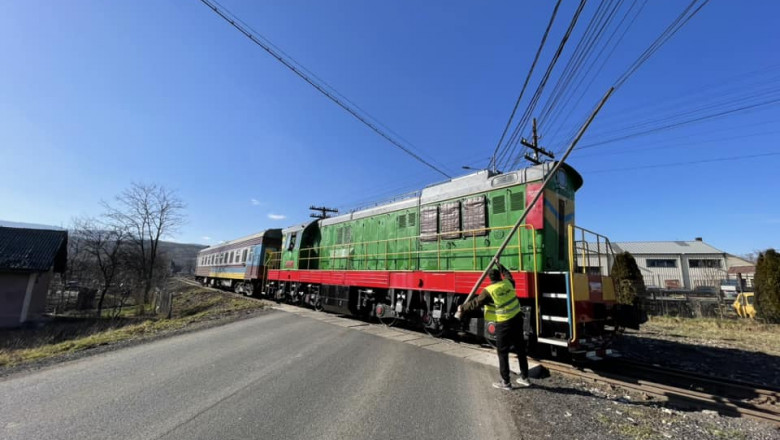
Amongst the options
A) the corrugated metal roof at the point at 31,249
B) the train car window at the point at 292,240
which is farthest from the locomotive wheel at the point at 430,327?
the corrugated metal roof at the point at 31,249

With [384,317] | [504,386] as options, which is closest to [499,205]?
[504,386]

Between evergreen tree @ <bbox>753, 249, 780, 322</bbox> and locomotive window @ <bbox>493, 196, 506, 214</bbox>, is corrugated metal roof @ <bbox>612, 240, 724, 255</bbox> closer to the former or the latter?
evergreen tree @ <bbox>753, 249, 780, 322</bbox>

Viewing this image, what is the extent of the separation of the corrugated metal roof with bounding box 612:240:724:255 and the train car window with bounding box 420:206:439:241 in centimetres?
3856

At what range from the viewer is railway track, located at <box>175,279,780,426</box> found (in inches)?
188

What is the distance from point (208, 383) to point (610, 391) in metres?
6.10

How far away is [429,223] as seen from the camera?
9.52 meters

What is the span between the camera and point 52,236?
71.0 feet

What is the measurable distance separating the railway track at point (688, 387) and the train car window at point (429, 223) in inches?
156

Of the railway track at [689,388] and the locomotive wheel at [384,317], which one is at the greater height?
the locomotive wheel at [384,317]

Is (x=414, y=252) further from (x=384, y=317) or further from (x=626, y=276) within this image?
(x=626, y=276)

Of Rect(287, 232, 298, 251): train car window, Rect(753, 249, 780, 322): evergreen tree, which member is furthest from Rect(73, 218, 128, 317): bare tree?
Rect(753, 249, 780, 322): evergreen tree

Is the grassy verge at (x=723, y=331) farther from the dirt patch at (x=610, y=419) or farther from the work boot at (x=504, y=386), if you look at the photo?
the work boot at (x=504, y=386)

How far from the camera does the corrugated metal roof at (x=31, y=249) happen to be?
739 inches

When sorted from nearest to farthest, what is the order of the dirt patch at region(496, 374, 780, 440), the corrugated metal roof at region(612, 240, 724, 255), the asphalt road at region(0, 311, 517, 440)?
the asphalt road at region(0, 311, 517, 440) < the dirt patch at region(496, 374, 780, 440) < the corrugated metal roof at region(612, 240, 724, 255)
